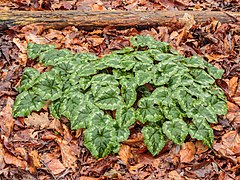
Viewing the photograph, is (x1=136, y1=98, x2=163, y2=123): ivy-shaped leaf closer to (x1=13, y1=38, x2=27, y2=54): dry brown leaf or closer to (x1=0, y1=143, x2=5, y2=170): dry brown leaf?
(x1=0, y1=143, x2=5, y2=170): dry brown leaf

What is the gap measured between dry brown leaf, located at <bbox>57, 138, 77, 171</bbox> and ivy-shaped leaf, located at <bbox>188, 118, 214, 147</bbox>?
1.34 metres

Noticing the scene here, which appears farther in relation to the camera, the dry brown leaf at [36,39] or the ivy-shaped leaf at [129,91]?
the dry brown leaf at [36,39]

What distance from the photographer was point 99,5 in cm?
606

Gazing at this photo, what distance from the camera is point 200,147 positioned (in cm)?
403

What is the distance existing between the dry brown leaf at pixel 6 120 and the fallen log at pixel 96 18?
1.50m

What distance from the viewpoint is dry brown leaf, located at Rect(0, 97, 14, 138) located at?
411cm

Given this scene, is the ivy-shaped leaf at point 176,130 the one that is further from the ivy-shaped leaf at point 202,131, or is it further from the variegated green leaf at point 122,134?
the variegated green leaf at point 122,134

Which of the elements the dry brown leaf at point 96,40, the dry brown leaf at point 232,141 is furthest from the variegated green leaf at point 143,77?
the dry brown leaf at point 96,40

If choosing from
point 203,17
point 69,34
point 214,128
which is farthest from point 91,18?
point 214,128

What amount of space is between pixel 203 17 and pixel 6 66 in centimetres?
314

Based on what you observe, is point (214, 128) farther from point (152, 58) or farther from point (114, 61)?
point (114, 61)

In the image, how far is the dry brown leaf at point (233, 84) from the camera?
182 inches

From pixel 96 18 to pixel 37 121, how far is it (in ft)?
6.73

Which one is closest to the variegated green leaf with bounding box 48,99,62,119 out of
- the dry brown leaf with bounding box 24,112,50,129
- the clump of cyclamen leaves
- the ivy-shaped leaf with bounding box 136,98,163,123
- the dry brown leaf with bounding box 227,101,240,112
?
the clump of cyclamen leaves
